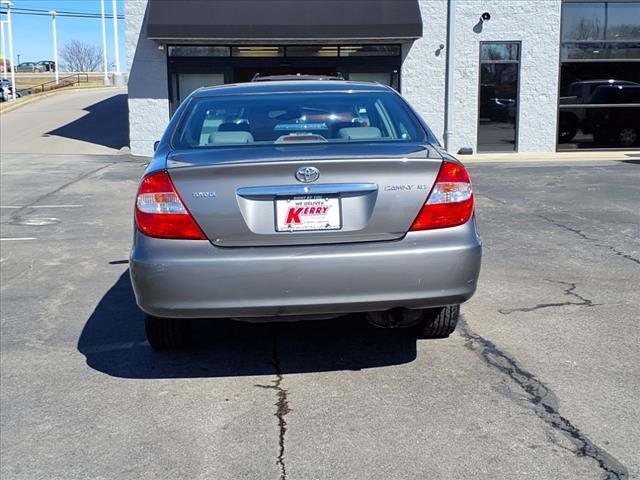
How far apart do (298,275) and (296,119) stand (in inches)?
53.7

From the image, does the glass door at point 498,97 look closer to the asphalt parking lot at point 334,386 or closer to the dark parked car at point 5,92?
the asphalt parking lot at point 334,386

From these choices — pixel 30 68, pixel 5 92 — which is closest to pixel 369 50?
pixel 5 92

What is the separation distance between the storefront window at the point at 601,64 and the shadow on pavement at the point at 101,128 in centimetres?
1279

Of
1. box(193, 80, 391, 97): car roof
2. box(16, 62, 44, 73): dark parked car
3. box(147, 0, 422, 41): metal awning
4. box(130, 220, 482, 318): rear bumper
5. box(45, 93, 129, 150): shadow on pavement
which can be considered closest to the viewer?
box(130, 220, 482, 318): rear bumper

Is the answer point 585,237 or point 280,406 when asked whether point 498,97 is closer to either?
point 585,237

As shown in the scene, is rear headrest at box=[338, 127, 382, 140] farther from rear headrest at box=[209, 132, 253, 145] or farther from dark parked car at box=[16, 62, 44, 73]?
dark parked car at box=[16, 62, 44, 73]

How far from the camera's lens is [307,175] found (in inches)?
152

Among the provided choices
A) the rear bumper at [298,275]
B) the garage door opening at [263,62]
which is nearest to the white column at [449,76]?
the garage door opening at [263,62]

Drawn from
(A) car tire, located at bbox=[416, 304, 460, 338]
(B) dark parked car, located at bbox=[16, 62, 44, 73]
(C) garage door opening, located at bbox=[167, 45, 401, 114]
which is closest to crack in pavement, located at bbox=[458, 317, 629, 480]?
(A) car tire, located at bbox=[416, 304, 460, 338]

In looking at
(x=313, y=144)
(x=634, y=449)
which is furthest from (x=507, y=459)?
(x=313, y=144)

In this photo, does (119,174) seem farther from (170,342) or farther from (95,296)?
(170,342)

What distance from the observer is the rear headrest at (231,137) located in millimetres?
4621

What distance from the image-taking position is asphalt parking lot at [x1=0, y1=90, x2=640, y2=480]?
342 cm

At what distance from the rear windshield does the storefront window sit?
16.8 meters
